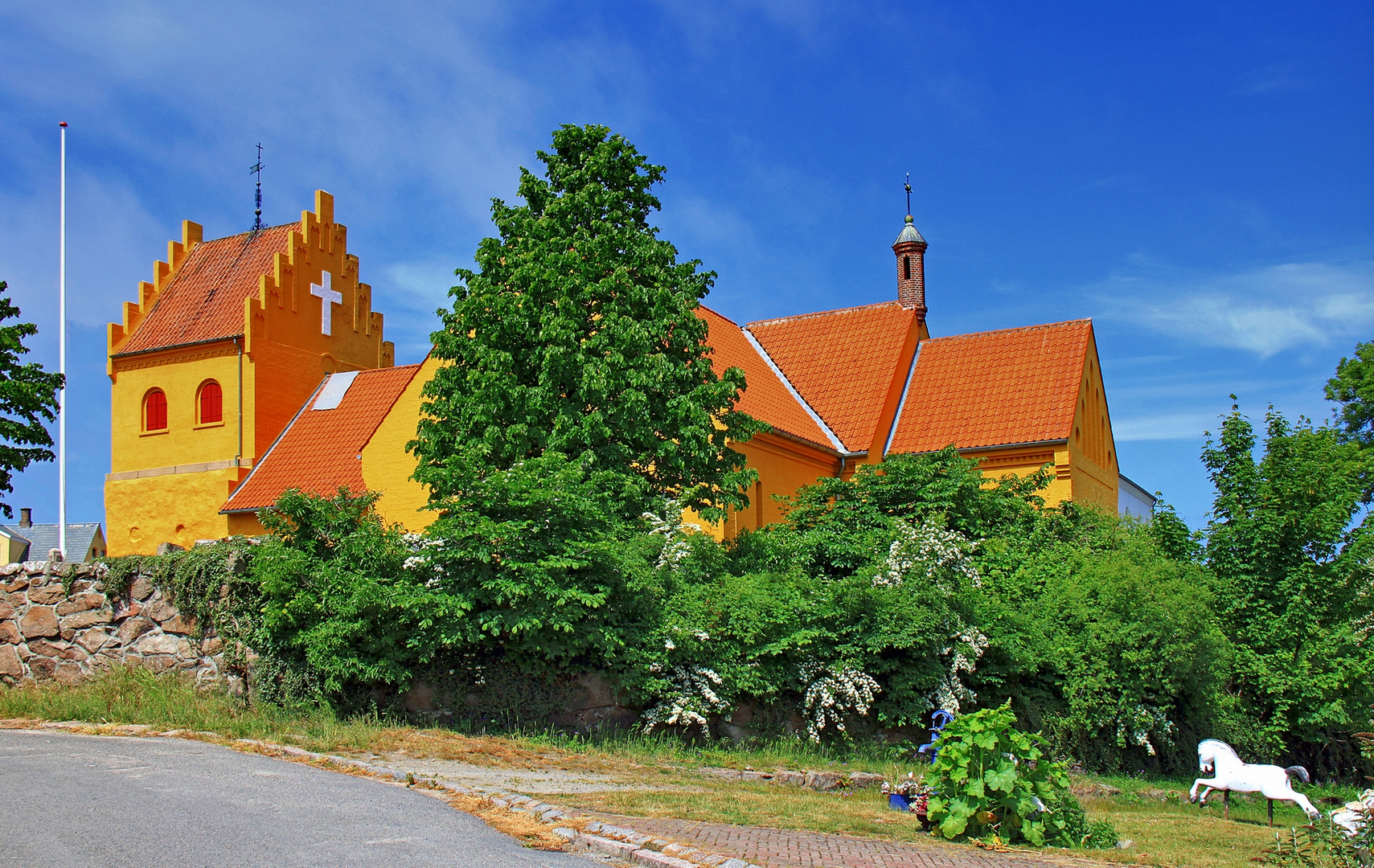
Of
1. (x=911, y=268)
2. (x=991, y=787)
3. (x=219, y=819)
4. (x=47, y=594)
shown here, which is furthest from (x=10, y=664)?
(x=911, y=268)

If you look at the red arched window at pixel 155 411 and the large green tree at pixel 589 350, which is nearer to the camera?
the large green tree at pixel 589 350

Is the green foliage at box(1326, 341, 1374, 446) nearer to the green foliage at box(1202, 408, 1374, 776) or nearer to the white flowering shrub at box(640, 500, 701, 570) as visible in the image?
the green foliage at box(1202, 408, 1374, 776)

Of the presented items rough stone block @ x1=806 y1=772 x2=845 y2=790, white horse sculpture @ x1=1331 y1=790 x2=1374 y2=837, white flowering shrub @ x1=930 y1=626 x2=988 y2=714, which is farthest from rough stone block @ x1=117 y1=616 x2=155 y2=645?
white horse sculpture @ x1=1331 y1=790 x2=1374 y2=837

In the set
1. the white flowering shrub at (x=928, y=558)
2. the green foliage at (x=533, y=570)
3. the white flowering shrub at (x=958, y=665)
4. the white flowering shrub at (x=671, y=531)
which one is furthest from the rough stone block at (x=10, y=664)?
the white flowering shrub at (x=958, y=665)

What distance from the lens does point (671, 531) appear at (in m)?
16.3

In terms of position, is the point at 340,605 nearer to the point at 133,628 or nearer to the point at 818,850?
the point at 133,628

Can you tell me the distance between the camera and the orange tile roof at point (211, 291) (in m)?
34.2

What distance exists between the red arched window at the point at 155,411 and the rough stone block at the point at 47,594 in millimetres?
20532

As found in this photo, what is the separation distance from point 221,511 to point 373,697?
771 inches

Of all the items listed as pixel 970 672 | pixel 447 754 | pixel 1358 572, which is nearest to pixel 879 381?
pixel 1358 572

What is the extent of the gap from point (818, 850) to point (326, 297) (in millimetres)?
31769

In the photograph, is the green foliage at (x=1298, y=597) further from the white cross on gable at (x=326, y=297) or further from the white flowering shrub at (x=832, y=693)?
the white cross on gable at (x=326, y=297)

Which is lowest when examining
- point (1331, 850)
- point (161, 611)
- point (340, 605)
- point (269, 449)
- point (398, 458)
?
point (1331, 850)

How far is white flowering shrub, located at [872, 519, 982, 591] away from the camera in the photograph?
16078mm
